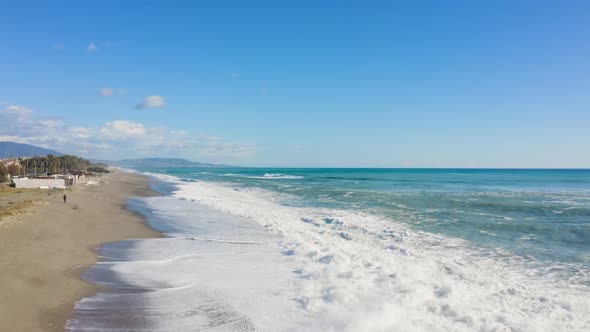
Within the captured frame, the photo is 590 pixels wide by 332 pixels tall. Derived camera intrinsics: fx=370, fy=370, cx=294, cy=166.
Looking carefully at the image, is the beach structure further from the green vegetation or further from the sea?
the green vegetation

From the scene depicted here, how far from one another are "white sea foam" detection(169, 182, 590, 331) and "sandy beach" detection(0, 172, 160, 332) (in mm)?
5602

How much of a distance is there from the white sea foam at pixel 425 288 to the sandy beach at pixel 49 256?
18.4ft

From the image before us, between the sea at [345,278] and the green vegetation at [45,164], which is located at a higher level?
the green vegetation at [45,164]

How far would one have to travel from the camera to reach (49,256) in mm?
12242

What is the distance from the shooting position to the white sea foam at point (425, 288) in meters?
7.75

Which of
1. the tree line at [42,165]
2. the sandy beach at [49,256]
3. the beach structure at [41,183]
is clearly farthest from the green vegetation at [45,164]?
the sandy beach at [49,256]

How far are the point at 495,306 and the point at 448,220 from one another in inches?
530

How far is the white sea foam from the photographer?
7746 millimetres

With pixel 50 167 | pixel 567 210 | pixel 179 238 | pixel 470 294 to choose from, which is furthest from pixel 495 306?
pixel 50 167

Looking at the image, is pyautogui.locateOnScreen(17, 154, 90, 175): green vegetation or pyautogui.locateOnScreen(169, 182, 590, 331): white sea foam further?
pyautogui.locateOnScreen(17, 154, 90, 175): green vegetation

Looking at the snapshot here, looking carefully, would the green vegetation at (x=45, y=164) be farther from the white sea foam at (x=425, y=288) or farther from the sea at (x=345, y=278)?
the white sea foam at (x=425, y=288)

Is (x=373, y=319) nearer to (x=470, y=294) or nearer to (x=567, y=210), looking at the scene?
(x=470, y=294)

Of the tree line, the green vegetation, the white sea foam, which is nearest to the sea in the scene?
the white sea foam

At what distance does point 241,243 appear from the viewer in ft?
50.3
